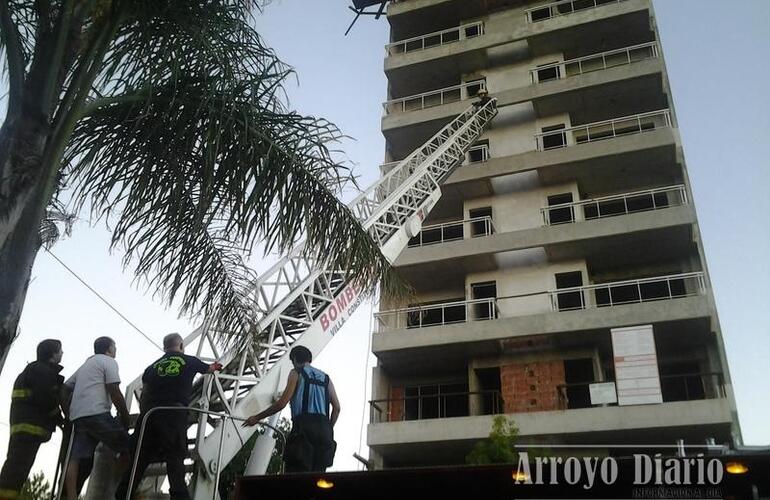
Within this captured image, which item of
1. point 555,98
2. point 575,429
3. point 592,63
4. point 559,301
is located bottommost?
point 575,429

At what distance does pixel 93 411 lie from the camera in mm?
6328

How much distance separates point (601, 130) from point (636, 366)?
367 inches

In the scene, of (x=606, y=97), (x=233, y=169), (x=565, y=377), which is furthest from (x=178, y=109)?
(x=606, y=97)

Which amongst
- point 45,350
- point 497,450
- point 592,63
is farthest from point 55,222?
point 592,63

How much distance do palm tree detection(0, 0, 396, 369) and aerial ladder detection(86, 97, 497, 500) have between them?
0.81 m

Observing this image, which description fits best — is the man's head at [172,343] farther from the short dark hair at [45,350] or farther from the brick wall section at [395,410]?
the brick wall section at [395,410]

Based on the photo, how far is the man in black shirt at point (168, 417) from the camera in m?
6.14

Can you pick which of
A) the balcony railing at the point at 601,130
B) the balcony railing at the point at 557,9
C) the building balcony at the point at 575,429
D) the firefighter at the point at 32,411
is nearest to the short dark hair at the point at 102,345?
the firefighter at the point at 32,411

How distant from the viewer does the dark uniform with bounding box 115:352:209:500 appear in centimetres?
614

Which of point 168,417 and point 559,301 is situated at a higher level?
point 559,301

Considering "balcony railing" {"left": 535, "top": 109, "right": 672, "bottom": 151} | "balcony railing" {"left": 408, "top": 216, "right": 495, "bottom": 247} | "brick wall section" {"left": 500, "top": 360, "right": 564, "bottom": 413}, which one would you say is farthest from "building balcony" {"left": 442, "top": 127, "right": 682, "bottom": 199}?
"brick wall section" {"left": 500, "top": 360, "right": 564, "bottom": 413}

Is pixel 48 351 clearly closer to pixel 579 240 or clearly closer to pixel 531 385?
pixel 531 385

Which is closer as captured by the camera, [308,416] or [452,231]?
[308,416]

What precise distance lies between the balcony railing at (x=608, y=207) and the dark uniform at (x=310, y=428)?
48.5 feet
